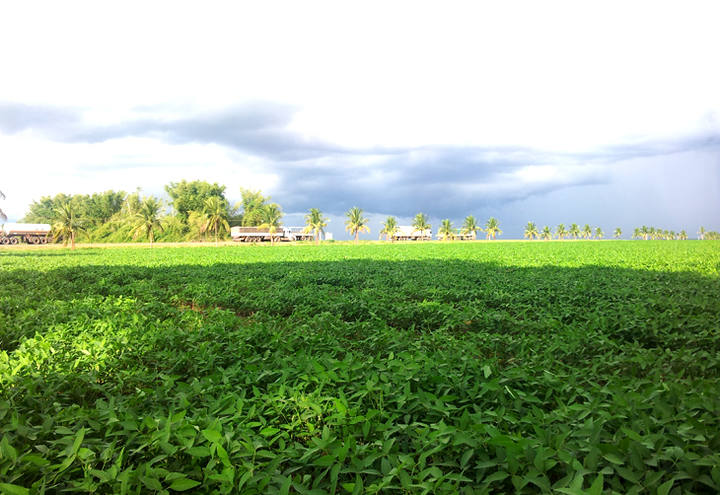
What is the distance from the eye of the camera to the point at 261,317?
7.59 meters

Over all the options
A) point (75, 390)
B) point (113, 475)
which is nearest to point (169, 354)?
point (75, 390)

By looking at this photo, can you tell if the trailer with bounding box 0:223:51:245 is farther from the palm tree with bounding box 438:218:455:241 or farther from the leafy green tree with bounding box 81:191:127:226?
the palm tree with bounding box 438:218:455:241

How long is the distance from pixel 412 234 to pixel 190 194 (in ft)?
202

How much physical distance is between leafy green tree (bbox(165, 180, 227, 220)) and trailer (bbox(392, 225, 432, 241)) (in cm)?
5142

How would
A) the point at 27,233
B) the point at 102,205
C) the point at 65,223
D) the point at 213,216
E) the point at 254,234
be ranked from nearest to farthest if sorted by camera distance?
the point at 65,223, the point at 27,233, the point at 213,216, the point at 254,234, the point at 102,205

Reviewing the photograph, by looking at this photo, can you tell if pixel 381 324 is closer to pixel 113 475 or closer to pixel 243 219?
pixel 113 475

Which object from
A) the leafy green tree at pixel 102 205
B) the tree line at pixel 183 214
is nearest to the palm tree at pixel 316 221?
the tree line at pixel 183 214

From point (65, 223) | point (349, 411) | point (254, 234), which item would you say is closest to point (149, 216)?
point (65, 223)

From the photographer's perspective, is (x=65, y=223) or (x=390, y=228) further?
(x=390, y=228)

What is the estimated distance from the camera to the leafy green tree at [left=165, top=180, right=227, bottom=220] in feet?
296

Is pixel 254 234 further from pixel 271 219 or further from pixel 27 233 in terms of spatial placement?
pixel 27 233

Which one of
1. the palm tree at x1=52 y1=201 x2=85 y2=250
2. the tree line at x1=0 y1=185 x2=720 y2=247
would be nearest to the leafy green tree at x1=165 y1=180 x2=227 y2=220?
the tree line at x1=0 y1=185 x2=720 y2=247

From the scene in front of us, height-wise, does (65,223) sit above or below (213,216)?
below

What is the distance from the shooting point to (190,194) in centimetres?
9169
